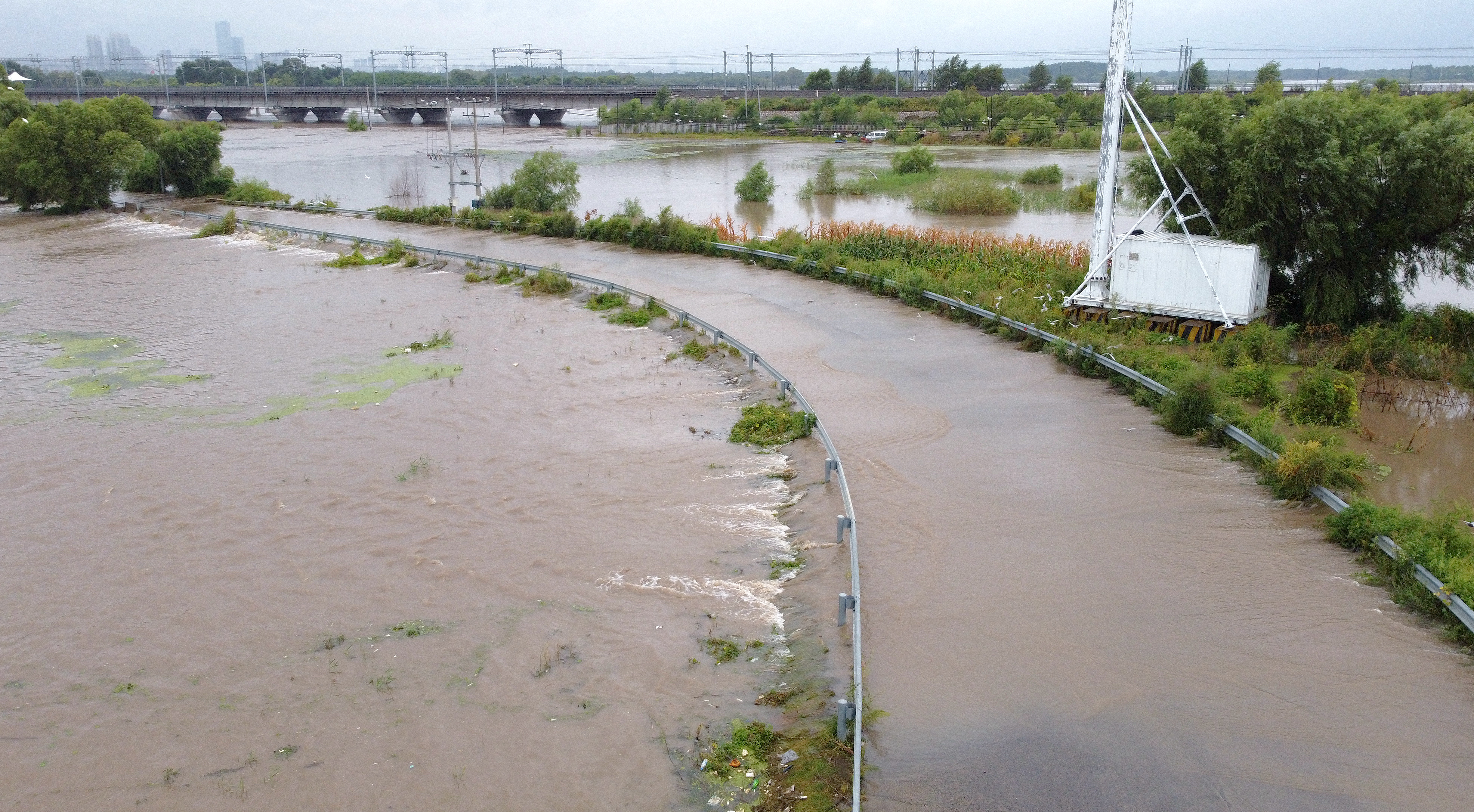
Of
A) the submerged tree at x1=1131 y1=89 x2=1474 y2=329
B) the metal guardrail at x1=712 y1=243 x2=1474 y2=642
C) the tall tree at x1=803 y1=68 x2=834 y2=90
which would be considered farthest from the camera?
the tall tree at x1=803 y1=68 x2=834 y2=90

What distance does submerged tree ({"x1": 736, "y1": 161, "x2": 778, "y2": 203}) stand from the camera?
41344 mm

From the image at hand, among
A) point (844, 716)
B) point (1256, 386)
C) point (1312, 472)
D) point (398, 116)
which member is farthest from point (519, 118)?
point (844, 716)

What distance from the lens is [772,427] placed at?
14.1 metres

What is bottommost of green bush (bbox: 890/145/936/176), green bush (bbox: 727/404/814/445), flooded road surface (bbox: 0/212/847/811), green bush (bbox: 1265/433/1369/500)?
flooded road surface (bbox: 0/212/847/811)

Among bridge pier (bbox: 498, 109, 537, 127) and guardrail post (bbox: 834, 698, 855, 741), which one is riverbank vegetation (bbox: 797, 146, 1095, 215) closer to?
guardrail post (bbox: 834, 698, 855, 741)

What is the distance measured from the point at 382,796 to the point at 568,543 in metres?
4.09

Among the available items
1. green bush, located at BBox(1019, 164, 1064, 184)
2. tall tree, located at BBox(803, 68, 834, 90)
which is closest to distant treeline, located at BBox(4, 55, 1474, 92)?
tall tree, located at BBox(803, 68, 834, 90)

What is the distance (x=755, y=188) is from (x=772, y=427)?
28806 millimetres

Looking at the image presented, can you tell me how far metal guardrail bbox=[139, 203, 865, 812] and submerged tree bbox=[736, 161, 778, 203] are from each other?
572 inches

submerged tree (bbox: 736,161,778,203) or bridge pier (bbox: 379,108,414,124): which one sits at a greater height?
bridge pier (bbox: 379,108,414,124)

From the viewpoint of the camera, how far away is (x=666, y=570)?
10531 millimetres

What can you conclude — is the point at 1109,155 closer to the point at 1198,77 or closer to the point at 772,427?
the point at 772,427

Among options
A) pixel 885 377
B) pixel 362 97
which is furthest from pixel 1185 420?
pixel 362 97

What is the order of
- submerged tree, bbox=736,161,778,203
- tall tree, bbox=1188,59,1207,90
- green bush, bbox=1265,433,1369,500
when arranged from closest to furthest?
green bush, bbox=1265,433,1369,500
submerged tree, bbox=736,161,778,203
tall tree, bbox=1188,59,1207,90
